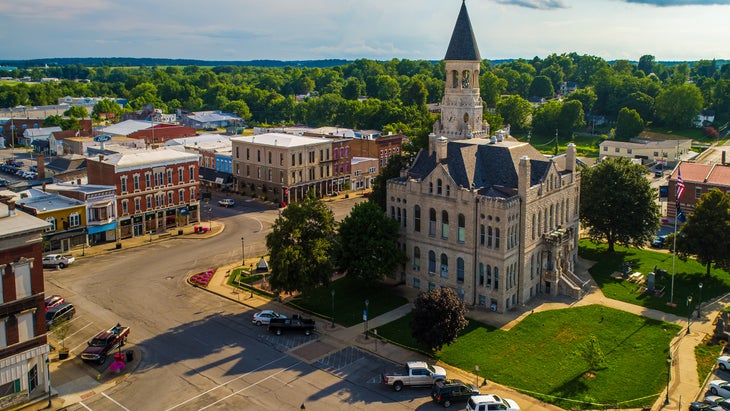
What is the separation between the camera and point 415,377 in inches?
1940

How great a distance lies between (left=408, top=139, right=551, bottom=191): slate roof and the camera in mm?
67250

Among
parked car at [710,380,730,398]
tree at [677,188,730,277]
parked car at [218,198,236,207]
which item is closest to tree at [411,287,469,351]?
parked car at [710,380,730,398]

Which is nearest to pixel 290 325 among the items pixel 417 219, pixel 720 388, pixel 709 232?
pixel 417 219

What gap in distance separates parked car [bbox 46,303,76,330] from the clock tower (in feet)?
154

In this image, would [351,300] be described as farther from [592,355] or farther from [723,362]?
[723,362]

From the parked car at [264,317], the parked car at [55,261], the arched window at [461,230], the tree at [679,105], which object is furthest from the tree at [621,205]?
the tree at [679,105]

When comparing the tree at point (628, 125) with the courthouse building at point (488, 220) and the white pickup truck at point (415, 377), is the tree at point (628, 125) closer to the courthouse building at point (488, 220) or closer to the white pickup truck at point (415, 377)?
the courthouse building at point (488, 220)

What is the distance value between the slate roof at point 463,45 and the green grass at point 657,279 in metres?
28.9

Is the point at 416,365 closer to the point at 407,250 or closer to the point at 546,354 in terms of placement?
the point at 546,354

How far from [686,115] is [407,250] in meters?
151

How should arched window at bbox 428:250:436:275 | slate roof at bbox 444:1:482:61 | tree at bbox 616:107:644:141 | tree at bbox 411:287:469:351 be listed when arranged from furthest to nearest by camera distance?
tree at bbox 616:107:644:141, slate roof at bbox 444:1:482:61, arched window at bbox 428:250:436:275, tree at bbox 411:287:469:351

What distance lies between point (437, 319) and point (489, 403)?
9565mm

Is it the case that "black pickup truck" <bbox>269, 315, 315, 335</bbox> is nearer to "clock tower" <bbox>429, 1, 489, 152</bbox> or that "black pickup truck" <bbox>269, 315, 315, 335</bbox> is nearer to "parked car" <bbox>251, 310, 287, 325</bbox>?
"parked car" <bbox>251, 310, 287, 325</bbox>

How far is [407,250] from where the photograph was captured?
70688 millimetres
